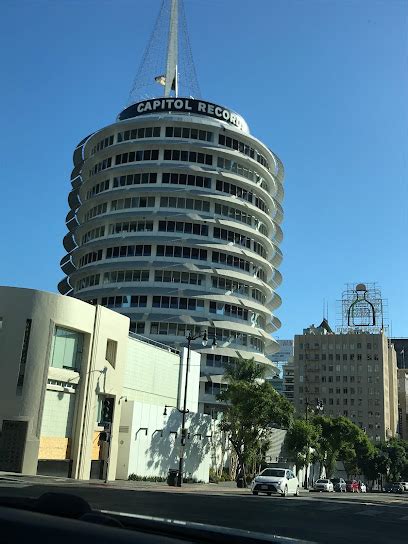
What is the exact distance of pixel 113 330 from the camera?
40.1m

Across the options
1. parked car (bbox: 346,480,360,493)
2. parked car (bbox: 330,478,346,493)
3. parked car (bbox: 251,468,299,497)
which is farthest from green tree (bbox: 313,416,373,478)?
parked car (bbox: 251,468,299,497)

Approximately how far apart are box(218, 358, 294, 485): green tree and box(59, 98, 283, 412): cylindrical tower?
18.9 m

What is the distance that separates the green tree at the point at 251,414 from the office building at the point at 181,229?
60.0ft

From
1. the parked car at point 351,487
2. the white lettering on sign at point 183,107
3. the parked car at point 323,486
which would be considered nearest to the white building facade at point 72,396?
the parked car at point 323,486

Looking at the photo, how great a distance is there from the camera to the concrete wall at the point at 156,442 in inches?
1607

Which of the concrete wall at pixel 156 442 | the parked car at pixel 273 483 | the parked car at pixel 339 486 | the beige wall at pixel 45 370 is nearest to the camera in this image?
the beige wall at pixel 45 370

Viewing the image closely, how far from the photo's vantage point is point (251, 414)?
4972 cm

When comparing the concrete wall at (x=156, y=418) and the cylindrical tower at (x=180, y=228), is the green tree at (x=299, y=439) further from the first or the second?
the concrete wall at (x=156, y=418)

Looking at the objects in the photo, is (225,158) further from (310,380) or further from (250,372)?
(310,380)

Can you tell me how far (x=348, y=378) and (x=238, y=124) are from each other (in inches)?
3616

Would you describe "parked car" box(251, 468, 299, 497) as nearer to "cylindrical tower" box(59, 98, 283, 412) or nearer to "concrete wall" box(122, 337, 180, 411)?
"concrete wall" box(122, 337, 180, 411)

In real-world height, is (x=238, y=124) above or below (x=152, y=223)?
above

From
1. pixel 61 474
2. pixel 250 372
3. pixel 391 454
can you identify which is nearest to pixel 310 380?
pixel 391 454

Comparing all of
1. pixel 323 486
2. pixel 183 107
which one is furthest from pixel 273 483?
pixel 183 107
